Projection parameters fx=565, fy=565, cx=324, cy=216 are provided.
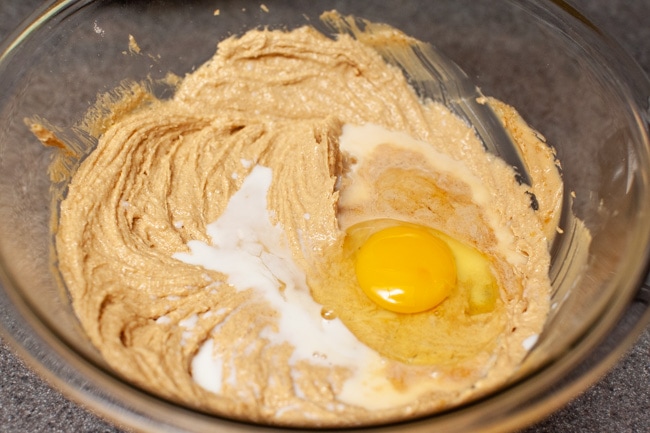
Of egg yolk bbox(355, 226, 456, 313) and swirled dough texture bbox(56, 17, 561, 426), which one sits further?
egg yolk bbox(355, 226, 456, 313)

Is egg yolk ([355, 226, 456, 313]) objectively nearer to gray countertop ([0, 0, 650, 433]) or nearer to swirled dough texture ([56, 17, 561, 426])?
swirled dough texture ([56, 17, 561, 426])

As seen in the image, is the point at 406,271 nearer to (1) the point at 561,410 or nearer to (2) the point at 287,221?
(2) the point at 287,221

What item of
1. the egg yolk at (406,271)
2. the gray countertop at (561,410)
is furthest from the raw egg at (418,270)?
the gray countertop at (561,410)

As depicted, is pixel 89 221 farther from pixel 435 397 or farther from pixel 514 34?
pixel 514 34

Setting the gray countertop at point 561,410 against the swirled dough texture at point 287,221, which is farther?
the gray countertop at point 561,410

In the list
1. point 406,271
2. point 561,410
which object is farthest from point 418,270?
point 561,410

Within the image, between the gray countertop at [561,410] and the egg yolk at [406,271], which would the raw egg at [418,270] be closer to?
the egg yolk at [406,271]

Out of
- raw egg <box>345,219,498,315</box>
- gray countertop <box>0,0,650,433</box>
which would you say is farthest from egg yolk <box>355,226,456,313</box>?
gray countertop <box>0,0,650,433</box>
